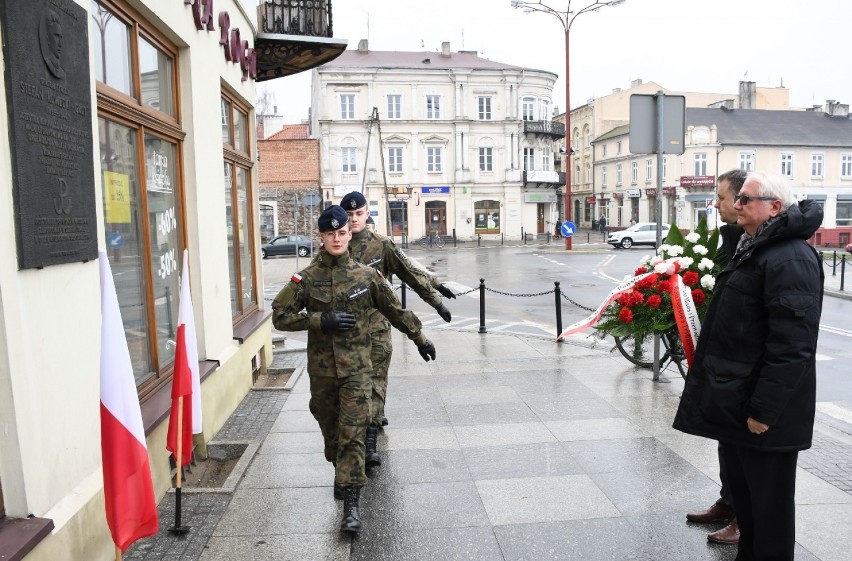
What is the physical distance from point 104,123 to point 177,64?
5.81 feet

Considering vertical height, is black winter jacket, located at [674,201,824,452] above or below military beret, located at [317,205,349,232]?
below

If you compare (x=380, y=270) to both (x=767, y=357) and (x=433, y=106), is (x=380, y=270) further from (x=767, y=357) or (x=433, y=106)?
(x=433, y=106)

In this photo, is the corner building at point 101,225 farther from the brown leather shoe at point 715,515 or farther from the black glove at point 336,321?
the brown leather shoe at point 715,515

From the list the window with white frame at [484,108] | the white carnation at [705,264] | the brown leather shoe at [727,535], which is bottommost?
the brown leather shoe at [727,535]

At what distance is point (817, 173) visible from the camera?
56625 millimetres

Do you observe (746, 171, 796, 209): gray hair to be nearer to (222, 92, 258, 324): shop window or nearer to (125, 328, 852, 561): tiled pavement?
(125, 328, 852, 561): tiled pavement

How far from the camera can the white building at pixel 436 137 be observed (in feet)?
162

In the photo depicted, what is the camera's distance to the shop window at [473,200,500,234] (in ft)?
171

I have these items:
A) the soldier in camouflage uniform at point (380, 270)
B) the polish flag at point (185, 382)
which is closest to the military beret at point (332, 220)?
the polish flag at point (185, 382)

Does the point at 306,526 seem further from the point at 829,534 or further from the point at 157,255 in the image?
the point at 829,534

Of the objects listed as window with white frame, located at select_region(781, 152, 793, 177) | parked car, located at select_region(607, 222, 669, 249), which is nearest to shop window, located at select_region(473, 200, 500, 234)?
parked car, located at select_region(607, 222, 669, 249)

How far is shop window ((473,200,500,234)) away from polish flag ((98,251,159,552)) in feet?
161

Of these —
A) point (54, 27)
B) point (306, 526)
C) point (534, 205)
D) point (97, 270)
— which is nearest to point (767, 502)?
point (306, 526)

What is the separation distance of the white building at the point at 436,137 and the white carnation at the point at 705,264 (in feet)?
135
